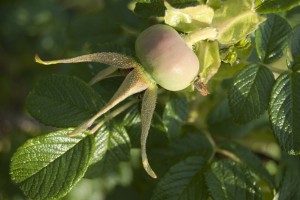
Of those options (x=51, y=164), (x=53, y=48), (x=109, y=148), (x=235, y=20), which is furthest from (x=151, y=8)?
(x=53, y=48)

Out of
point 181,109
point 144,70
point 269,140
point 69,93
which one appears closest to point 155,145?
point 181,109

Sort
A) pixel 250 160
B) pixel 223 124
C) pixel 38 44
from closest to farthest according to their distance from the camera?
pixel 250 160, pixel 223 124, pixel 38 44

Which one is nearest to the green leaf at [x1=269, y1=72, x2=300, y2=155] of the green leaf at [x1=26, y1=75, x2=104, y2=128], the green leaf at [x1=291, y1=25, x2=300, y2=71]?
the green leaf at [x1=291, y1=25, x2=300, y2=71]

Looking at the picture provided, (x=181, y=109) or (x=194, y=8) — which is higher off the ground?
(x=194, y=8)

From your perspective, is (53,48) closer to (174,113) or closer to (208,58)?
(174,113)

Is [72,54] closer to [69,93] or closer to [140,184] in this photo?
[140,184]

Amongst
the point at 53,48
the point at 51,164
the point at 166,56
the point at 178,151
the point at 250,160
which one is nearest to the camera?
the point at 166,56

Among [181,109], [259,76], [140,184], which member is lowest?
[140,184]
